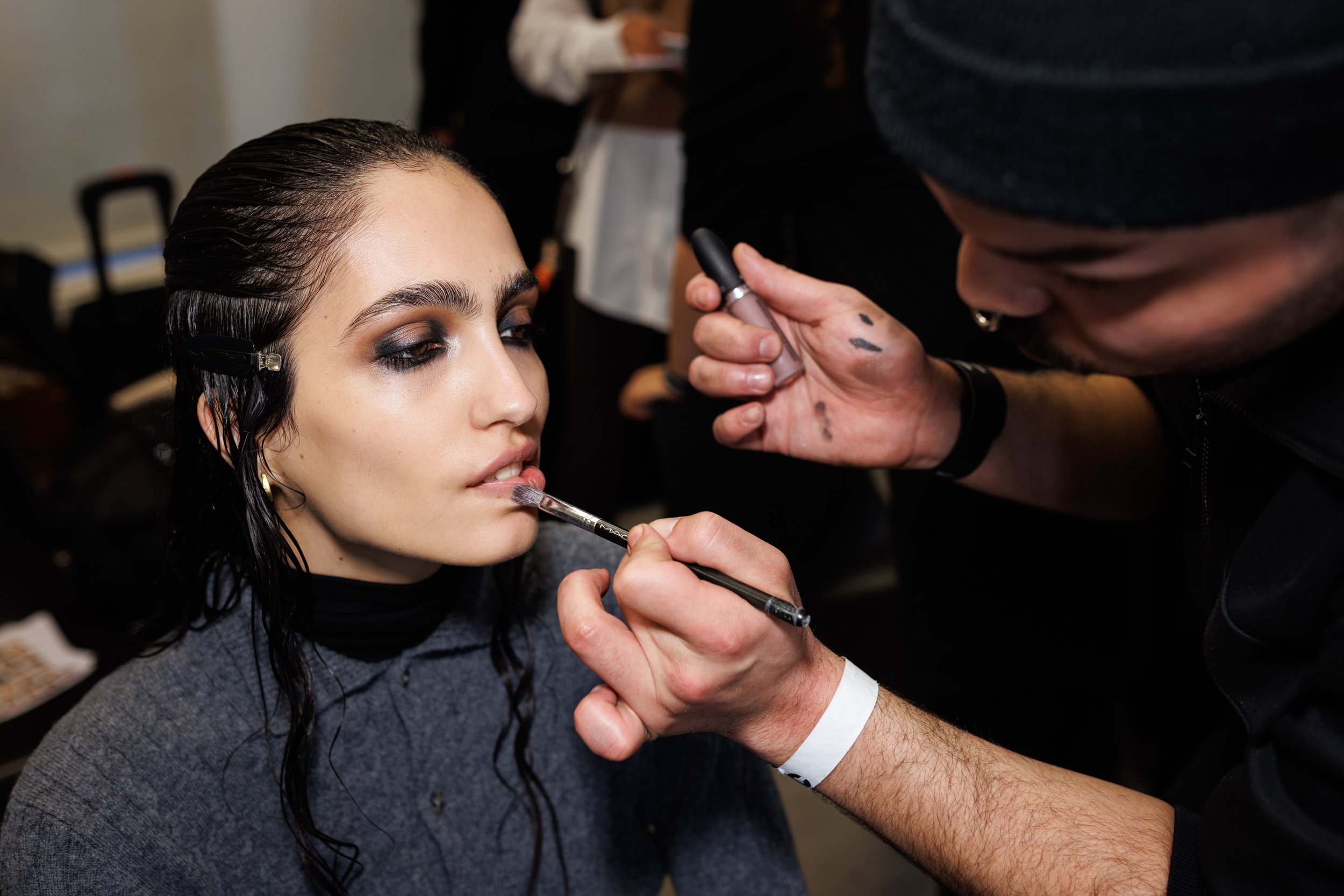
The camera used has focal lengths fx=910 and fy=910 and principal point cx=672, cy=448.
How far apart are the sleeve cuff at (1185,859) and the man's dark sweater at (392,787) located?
465 millimetres

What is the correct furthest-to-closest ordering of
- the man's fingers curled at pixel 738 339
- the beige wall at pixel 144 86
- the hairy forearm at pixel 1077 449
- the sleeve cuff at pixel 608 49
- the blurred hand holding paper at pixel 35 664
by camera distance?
the beige wall at pixel 144 86 → the sleeve cuff at pixel 608 49 → the blurred hand holding paper at pixel 35 664 → the hairy forearm at pixel 1077 449 → the man's fingers curled at pixel 738 339

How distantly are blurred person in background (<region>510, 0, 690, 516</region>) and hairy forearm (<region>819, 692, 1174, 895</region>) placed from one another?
128 centimetres

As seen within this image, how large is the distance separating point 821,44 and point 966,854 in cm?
114

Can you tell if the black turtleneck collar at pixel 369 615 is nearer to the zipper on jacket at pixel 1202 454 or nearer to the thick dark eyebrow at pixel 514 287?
the thick dark eyebrow at pixel 514 287

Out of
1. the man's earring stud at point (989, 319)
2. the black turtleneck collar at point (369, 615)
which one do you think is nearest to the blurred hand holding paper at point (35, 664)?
the black turtleneck collar at point (369, 615)

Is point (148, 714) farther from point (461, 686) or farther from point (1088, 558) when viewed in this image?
point (1088, 558)

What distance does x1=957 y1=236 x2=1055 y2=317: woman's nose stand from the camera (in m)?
0.76

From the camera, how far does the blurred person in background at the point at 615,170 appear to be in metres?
1.87

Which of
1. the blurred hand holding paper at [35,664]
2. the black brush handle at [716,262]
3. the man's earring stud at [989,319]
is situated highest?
the man's earring stud at [989,319]

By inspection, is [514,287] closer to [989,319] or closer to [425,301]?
[425,301]

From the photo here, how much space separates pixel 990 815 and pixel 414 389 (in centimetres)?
68

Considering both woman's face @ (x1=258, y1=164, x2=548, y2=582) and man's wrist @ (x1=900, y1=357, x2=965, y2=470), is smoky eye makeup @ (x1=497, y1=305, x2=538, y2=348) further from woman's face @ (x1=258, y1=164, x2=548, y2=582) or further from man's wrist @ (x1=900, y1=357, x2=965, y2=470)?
man's wrist @ (x1=900, y1=357, x2=965, y2=470)

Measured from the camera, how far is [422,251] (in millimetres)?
911

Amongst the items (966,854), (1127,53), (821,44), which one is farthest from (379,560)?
(821,44)
